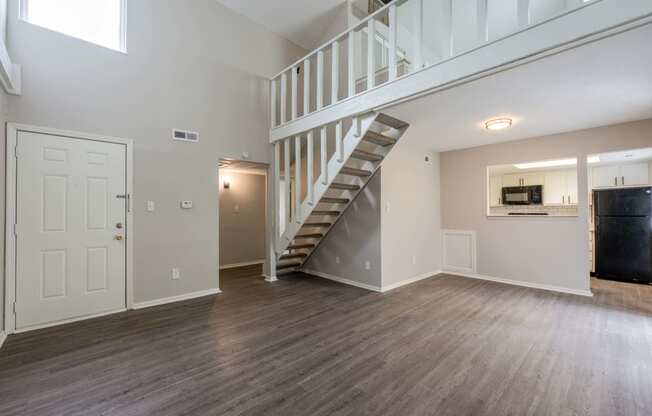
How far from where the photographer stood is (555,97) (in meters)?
3.01

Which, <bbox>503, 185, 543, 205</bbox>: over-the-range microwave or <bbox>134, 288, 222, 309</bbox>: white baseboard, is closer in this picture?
<bbox>134, 288, 222, 309</bbox>: white baseboard

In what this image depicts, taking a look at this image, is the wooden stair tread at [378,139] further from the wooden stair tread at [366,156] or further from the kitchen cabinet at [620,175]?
the kitchen cabinet at [620,175]

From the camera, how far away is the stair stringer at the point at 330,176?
3480mm

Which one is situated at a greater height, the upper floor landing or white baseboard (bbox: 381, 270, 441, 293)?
the upper floor landing

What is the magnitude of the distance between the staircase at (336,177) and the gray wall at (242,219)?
1.45 meters

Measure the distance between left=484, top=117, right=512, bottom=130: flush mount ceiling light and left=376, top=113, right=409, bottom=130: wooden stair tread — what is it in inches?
41.6

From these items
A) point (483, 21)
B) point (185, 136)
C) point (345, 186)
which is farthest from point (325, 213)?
point (483, 21)

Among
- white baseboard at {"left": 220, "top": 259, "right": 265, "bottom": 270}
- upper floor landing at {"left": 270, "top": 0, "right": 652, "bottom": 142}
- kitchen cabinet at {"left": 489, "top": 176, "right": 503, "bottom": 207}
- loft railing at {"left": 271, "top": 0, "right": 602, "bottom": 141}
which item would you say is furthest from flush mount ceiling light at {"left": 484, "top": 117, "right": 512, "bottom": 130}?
A: white baseboard at {"left": 220, "top": 259, "right": 265, "bottom": 270}

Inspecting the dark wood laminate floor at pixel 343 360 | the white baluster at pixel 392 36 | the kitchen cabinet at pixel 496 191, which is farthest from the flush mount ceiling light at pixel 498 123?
the kitchen cabinet at pixel 496 191

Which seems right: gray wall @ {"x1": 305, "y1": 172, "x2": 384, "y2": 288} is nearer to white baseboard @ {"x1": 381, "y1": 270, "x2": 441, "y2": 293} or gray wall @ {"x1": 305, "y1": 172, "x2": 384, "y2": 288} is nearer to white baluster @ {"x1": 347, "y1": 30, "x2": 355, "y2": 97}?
white baseboard @ {"x1": 381, "y1": 270, "x2": 441, "y2": 293}

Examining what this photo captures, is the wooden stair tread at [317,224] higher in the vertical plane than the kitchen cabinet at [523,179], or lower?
lower

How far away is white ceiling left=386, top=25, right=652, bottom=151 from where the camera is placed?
2.26 meters

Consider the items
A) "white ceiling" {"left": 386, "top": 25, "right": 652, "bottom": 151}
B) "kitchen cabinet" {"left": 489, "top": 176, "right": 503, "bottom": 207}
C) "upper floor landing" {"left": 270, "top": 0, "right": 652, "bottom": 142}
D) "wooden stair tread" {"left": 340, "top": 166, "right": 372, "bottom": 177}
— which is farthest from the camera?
"kitchen cabinet" {"left": 489, "top": 176, "right": 503, "bottom": 207}

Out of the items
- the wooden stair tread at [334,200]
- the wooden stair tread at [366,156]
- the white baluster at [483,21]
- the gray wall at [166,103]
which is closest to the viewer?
the white baluster at [483,21]
